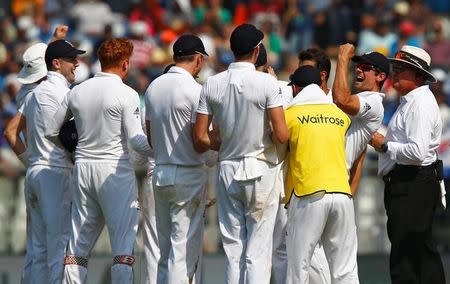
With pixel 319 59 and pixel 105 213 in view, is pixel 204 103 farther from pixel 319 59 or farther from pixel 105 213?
pixel 319 59

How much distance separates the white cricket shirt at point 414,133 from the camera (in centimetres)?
1184

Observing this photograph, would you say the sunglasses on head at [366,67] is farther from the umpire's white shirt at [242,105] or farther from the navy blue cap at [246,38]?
the navy blue cap at [246,38]

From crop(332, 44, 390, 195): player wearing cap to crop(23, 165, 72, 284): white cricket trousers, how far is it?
9.12ft

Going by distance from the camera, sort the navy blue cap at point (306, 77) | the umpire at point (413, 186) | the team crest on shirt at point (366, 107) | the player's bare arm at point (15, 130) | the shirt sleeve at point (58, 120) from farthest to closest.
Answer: the player's bare arm at point (15, 130)
the umpire at point (413, 186)
the shirt sleeve at point (58, 120)
the team crest on shirt at point (366, 107)
the navy blue cap at point (306, 77)

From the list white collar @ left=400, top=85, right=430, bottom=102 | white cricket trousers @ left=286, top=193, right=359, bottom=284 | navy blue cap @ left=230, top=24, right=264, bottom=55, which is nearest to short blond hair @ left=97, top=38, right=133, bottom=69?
navy blue cap @ left=230, top=24, right=264, bottom=55

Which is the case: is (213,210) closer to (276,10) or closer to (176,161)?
(176,161)

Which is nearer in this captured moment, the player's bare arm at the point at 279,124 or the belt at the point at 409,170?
the player's bare arm at the point at 279,124

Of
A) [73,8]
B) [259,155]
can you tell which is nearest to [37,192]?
[259,155]

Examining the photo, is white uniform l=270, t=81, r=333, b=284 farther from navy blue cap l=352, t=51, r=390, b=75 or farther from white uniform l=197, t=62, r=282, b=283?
white uniform l=197, t=62, r=282, b=283

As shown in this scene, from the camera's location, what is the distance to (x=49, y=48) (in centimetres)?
1229

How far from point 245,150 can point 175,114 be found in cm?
78

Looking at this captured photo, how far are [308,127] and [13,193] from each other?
22.3 ft

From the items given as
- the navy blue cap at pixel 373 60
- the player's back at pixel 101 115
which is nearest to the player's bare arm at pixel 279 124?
the navy blue cap at pixel 373 60

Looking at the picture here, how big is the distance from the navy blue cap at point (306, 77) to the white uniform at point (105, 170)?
4.81 feet
